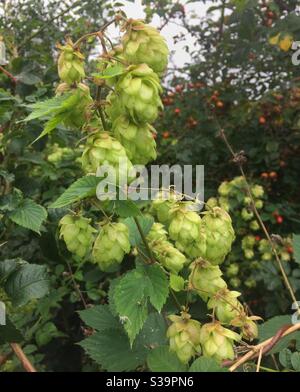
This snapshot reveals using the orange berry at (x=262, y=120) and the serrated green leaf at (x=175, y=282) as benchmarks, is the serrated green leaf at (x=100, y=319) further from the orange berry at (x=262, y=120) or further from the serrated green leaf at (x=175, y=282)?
the orange berry at (x=262, y=120)

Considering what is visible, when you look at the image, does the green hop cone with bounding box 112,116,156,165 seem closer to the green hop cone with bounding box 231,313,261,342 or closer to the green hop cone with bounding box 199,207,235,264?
the green hop cone with bounding box 199,207,235,264

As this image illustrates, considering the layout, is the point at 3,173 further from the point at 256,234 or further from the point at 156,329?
the point at 256,234

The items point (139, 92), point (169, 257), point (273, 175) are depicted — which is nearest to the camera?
point (139, 92)

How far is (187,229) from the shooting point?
2.24 ft

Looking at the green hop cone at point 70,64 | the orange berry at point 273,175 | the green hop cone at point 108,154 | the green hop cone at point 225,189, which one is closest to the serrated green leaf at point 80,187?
the green hop cone at point 108,154

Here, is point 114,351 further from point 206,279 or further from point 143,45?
point 143,45

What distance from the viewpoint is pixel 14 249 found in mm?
1798

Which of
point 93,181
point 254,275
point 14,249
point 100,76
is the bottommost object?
point 254,275

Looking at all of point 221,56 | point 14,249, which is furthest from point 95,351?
point 221,56

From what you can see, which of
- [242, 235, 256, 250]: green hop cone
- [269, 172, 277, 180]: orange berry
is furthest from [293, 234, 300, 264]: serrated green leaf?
[269, 172, 277, 180]: orange berry

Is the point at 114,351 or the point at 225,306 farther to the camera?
the point at 114,351

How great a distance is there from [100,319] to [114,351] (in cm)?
10

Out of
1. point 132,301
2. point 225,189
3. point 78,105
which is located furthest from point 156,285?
point 225,189
